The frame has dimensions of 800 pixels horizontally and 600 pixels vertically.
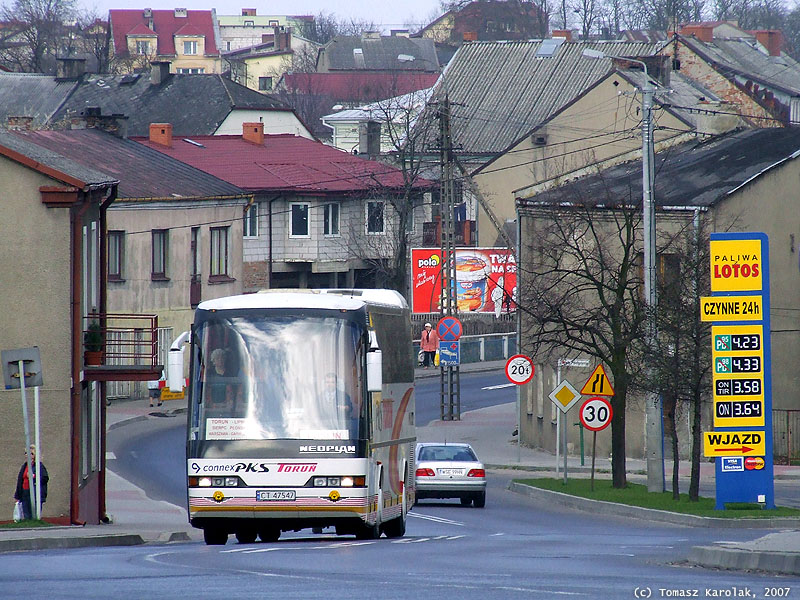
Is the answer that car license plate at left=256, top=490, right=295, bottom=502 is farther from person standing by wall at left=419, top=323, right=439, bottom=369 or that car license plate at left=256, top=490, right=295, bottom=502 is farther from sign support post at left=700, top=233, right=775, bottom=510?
person standing by wall at left=419, top=323, right=439, bottom=369

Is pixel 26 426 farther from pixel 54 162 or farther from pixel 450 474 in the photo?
pixel 450 474

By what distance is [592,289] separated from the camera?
36844mm

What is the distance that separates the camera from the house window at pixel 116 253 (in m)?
50.1

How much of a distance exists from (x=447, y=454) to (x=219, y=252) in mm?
25858

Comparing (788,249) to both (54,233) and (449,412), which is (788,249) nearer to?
(449,412)

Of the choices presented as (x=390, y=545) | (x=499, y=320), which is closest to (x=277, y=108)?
(x=499, y=320)

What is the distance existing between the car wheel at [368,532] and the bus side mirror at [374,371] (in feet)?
7.22

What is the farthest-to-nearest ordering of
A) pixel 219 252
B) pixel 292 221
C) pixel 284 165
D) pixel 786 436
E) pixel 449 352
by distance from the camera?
1. pixel 284 165
2. pixel 292 221
3. pixel 219 252
4. pixel 449 352
5. pixel 786 436

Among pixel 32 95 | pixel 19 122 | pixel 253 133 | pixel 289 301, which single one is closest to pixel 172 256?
pixel 19 122

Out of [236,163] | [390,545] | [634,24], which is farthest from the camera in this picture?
[634,24]

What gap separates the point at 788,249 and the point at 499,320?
97.7 ft

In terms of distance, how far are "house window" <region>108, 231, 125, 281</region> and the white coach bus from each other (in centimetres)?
3192

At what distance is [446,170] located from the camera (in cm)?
4662

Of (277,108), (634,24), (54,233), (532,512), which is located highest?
(634,24)
